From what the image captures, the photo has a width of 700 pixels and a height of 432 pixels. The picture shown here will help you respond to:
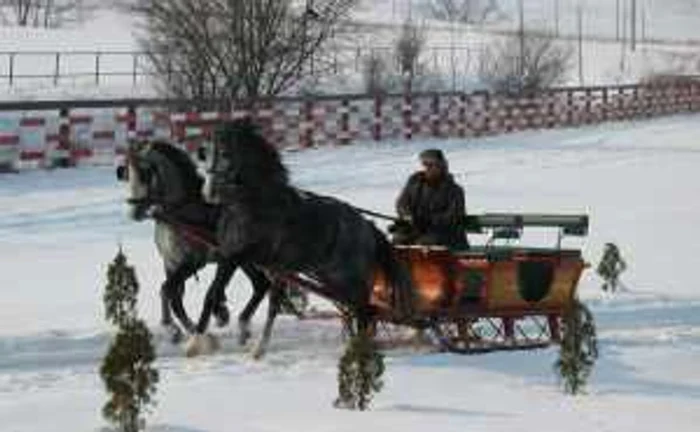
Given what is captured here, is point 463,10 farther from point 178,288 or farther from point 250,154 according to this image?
point 250,154

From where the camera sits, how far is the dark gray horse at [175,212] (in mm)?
12312

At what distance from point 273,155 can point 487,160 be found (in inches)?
828

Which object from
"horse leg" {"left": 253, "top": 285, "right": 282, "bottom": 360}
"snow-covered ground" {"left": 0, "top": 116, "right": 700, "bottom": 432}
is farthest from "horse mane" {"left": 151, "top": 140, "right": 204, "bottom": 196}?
"snow-covered ground" {"left": 0, "top": 116, "right": 700, "bottom": 432}

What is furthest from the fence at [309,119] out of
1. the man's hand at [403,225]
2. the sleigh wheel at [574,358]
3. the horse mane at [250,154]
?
the sleigh wheel at [574,358]

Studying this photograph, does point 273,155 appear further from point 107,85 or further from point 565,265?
point 107,85

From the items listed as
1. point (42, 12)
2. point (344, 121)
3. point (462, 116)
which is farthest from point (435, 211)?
point (42, 12)

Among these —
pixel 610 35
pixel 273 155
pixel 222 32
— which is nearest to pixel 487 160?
pixel 222 32

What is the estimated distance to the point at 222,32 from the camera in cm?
3550

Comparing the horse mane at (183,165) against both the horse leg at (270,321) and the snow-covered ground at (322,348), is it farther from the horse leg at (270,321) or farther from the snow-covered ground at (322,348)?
the snow-covered ground at (322,348)

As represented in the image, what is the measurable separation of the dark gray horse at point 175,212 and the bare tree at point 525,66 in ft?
169

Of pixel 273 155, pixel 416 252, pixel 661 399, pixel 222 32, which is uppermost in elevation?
pixel 222 32

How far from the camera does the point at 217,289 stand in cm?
1188

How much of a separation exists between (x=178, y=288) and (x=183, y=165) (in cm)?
101

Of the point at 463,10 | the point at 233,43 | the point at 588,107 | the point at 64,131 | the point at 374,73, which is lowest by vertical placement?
the point at 64,131
